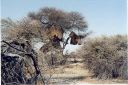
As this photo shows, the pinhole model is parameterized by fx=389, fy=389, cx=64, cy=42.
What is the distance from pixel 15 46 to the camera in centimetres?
615

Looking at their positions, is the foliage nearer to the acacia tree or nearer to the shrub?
the acacia tree

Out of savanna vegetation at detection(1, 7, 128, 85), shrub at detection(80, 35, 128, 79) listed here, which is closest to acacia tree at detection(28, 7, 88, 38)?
savanna vegetation at detection(1, 7, 128, 85)

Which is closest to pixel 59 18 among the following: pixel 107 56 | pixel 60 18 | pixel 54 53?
pixel 60 18

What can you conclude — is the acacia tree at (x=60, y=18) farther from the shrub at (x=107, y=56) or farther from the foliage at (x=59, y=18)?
the shrub at (x=107, y=56)

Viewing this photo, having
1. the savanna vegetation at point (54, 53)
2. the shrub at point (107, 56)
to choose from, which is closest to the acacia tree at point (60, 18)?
the savanna vegetation at point (54, 53)

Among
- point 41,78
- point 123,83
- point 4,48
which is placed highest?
point 4,48

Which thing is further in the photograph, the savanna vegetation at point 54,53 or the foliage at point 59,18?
the foliage at point 59,18

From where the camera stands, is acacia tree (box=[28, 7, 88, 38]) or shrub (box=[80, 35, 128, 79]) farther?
acacia tree (box=[28, 7, 88, 38])

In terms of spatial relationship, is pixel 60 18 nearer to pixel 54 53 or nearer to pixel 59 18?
pixel 59 18

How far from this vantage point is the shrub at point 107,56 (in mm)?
15492

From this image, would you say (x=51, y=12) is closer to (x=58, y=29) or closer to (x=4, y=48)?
(x=58, y=29)

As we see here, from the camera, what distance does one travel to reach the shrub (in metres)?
15.5

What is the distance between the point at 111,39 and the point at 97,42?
24.1 inches

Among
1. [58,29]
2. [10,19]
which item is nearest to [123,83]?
[10,19]
